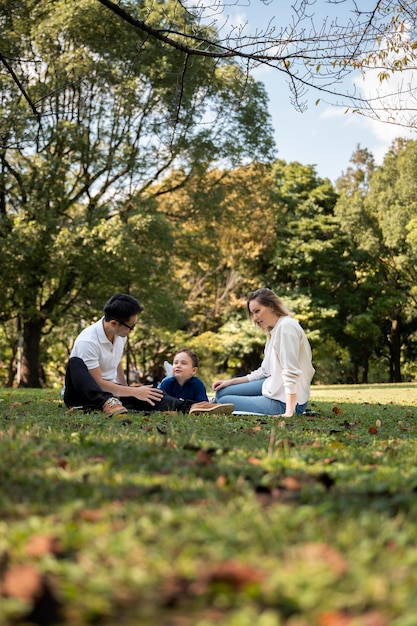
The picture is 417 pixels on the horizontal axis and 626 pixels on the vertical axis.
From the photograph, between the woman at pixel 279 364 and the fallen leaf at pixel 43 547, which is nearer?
the fallen leaf at pixel 43 547

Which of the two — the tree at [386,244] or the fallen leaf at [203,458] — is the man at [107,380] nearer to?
the fallen leaf at [203,458]

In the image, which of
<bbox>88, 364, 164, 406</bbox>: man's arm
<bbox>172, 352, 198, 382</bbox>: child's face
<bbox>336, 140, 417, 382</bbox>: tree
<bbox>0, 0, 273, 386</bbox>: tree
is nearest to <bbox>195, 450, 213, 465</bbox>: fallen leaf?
<bbox>88, 364, 164, 406</bbox>: man's arm

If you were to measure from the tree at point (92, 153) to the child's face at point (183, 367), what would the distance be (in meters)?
10.9

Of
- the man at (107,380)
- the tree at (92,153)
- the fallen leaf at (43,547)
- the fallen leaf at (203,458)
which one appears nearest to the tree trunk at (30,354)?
the tree at (92,153)

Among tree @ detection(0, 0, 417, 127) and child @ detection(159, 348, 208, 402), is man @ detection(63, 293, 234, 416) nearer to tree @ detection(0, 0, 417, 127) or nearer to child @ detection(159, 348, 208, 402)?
child @ detection(159, 348, 208, 402)

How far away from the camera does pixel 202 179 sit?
23406 mm

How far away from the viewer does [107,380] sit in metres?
7.48

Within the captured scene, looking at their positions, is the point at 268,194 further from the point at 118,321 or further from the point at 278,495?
the point at 278,495

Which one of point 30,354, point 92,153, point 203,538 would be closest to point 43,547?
point 203,538

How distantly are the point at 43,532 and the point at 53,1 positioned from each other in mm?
20949

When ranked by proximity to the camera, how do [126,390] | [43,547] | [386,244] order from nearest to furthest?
1. [43,547]
2. [126,390]
3. [386,244]

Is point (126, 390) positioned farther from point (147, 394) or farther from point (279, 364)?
point (279, 364)

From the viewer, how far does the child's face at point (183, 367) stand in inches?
316

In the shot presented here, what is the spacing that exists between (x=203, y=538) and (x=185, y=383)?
6.38 metres
